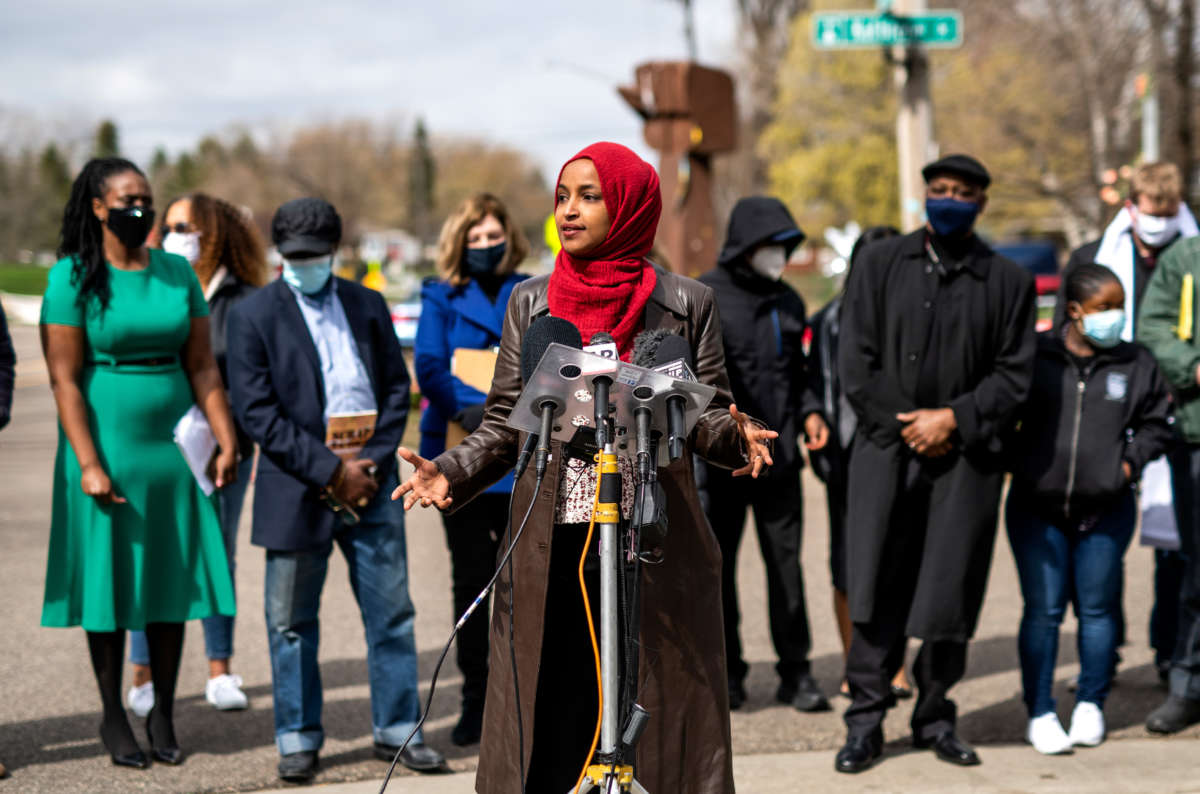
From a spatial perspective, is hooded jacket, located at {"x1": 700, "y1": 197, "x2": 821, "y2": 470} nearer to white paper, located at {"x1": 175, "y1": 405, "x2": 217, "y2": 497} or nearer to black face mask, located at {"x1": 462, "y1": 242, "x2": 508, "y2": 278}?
black face mask, located at {"x1": 462, "y1": 242, "x2": 508, "y2": 278}

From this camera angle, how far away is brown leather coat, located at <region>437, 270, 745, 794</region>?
322 cm

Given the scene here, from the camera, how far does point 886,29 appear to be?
34.9 feet

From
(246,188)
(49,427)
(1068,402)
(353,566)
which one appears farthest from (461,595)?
(246,188)

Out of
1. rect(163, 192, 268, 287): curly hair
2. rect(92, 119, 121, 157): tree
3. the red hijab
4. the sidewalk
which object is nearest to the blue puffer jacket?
rect(163, 192, 268, 287): curly hair

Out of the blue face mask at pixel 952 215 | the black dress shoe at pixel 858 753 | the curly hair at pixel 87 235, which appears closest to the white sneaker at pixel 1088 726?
Result: the black dress shoe at pixel 858 753

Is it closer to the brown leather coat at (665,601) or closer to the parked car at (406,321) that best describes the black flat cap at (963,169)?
the brown leather coat at (665,601)

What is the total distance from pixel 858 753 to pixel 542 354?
266 centimetres

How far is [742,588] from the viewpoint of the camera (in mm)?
7910

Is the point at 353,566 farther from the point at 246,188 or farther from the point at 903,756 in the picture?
the point at 246,188

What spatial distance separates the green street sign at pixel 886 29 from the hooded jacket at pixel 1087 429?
5.70m

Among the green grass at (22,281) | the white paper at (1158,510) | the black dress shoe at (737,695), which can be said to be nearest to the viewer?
the black dress shoe at (737,695)

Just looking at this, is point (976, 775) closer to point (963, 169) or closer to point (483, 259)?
point (963, 169)

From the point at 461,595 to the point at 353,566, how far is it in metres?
0.59

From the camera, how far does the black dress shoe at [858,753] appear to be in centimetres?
494
